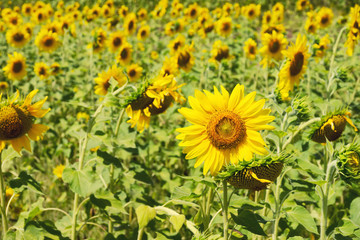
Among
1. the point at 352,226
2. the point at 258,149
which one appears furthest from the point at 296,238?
the point at 258,149

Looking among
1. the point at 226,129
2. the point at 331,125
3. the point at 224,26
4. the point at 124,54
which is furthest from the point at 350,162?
the point at 224,26

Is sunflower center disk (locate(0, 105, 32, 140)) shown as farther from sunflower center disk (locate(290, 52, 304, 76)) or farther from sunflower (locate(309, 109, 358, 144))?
sunflower center disk (locate(290, 52, 304, 76))

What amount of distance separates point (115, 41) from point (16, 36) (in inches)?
61.3

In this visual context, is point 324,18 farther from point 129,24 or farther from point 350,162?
point 350,162

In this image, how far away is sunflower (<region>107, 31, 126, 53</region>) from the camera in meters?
4.46

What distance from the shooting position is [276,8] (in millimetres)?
6406

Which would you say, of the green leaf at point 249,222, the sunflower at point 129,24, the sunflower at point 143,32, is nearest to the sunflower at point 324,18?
the sunflower at point 143,32

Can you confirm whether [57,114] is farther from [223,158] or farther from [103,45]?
[223,158]

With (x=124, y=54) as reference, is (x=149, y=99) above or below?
below

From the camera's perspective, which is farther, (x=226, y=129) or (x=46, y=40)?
(x=46, y=40)

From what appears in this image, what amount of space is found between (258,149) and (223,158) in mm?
133

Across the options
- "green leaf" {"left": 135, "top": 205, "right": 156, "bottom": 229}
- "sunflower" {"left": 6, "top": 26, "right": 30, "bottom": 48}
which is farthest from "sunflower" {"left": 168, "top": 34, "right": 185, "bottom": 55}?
"green leaf" {"left": 135, "top": 205, "right": 156, "bottom": 229}

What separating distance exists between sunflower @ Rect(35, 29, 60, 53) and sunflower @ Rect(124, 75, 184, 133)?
334 cm

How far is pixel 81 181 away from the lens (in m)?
Result: 1.64
